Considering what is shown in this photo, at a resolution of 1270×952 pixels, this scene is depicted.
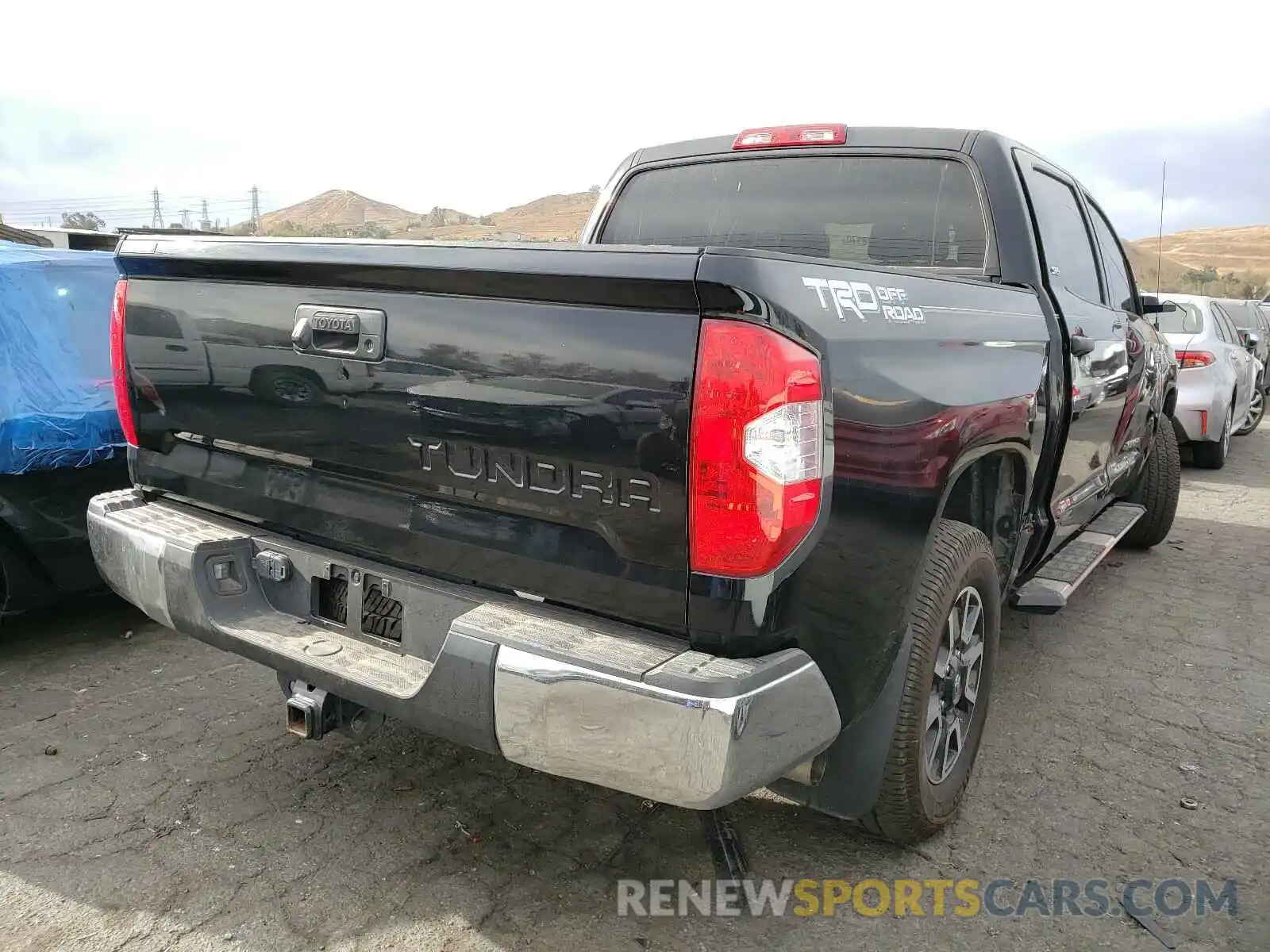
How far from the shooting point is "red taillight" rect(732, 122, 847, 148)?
3.75 m

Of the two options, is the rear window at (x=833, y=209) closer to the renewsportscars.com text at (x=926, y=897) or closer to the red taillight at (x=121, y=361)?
the red taillight at (x=121, y=361)

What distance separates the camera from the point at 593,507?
2150 millimetres

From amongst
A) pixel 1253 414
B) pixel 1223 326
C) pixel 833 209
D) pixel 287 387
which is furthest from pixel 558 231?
pixel 1253 414

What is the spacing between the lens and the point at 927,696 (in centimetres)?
256

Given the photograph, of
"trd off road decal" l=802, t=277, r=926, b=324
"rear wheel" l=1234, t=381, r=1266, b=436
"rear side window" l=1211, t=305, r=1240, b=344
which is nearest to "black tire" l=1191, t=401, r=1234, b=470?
"rear side window" l=1211, t=305, r=1240, b=344

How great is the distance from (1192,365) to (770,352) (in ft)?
28.2

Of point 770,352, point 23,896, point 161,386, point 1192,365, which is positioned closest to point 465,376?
point 770,352

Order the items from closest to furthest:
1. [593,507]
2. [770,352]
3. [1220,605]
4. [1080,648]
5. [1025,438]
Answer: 1. [770,352]
2. [593,507]
3. [1025,438]
4. [1080,648]
5. [1220,605]

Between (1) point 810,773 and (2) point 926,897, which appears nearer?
(1) point 810,773

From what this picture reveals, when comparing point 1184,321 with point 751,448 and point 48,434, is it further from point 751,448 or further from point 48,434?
point 48,434

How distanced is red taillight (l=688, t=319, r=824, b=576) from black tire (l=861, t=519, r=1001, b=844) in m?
0.63

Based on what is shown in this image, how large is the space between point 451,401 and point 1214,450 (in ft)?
30.4

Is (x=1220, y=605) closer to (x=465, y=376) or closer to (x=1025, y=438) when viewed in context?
(x=1025, y=438)

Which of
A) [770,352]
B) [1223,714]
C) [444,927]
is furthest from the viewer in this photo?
[1223,714]
